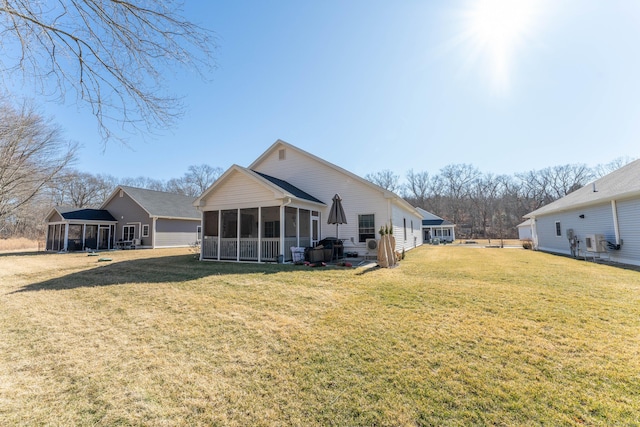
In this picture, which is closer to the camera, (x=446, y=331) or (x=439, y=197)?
(x=446, y=331)

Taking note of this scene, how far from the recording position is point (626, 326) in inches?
162

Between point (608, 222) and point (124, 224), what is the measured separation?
34.0 m

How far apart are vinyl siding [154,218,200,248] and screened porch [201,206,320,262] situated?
1250 cm

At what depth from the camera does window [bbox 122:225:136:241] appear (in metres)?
23.5

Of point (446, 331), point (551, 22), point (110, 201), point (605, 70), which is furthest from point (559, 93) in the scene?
point (110, 201)

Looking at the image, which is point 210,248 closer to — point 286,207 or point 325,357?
point 286,207

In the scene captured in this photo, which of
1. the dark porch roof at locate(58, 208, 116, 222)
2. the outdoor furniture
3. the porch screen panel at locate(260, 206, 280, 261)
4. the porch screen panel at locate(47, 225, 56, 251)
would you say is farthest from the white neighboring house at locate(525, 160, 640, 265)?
the porch screen panel at locate(47, 225, 56, 251)

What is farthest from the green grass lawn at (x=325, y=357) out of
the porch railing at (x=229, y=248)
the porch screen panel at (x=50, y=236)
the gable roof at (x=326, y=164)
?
the porch screen panel at (x=50, y=236)

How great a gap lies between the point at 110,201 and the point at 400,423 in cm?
3129

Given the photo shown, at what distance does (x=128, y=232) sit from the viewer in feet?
78.0

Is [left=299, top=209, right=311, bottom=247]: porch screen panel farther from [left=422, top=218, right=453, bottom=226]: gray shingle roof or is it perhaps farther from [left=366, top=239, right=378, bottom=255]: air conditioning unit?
[left=422, top=218, right=453, bottom=226]: gray shingle roof

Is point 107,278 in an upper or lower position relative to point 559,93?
lower

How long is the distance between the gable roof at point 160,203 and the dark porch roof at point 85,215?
1.26 metres

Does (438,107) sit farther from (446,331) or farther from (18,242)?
(18,242)
